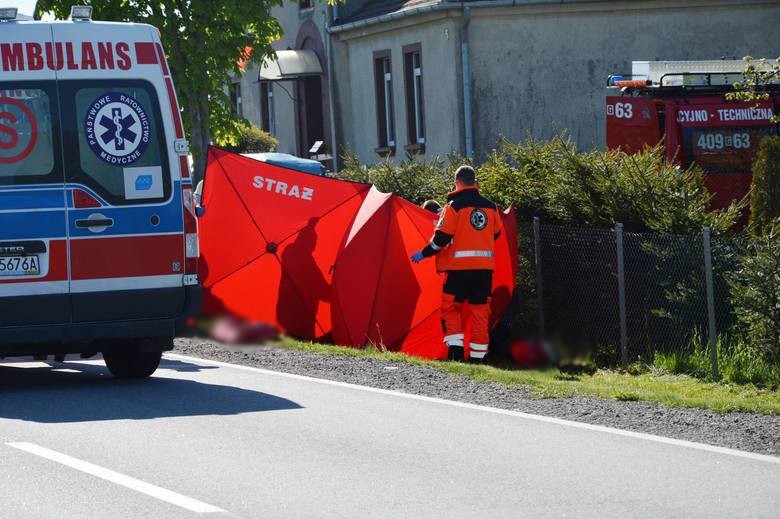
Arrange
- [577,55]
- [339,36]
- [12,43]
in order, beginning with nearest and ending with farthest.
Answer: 1. [12,43]
2. [577,55]
3. [339,36]

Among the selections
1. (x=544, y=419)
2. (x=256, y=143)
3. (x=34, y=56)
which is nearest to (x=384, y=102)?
(x=256, y=143)

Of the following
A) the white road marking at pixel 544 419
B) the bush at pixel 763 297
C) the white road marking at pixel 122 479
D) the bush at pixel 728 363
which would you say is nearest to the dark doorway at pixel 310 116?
the white road marking at pixel 544 419

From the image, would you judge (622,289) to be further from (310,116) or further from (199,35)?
(310,116)

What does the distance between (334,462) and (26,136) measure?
4230mm

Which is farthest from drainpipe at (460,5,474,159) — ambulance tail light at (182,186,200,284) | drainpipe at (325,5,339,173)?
ambulance tail light at (182,186,200,284)

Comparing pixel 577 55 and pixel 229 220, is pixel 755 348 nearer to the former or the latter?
pixel 229 220

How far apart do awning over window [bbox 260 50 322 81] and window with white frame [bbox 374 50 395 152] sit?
1921 millimetres

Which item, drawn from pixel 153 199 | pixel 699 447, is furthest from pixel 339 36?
pixel 699 447

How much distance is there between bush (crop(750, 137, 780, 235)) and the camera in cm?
1569

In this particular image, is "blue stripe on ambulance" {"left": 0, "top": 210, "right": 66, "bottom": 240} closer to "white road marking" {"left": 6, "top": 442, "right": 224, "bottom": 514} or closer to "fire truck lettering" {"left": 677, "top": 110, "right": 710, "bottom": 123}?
"white road marking" {"left": 6, "top": 442, "right": 224, "bottom": 514}

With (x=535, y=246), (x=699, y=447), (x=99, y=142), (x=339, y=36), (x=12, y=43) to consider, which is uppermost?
(x=339, y=36)

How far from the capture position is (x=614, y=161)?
15914 millimetres

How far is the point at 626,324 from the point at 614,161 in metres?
1.92

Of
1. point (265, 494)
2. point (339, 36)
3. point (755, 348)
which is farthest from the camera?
point (339, 36)
